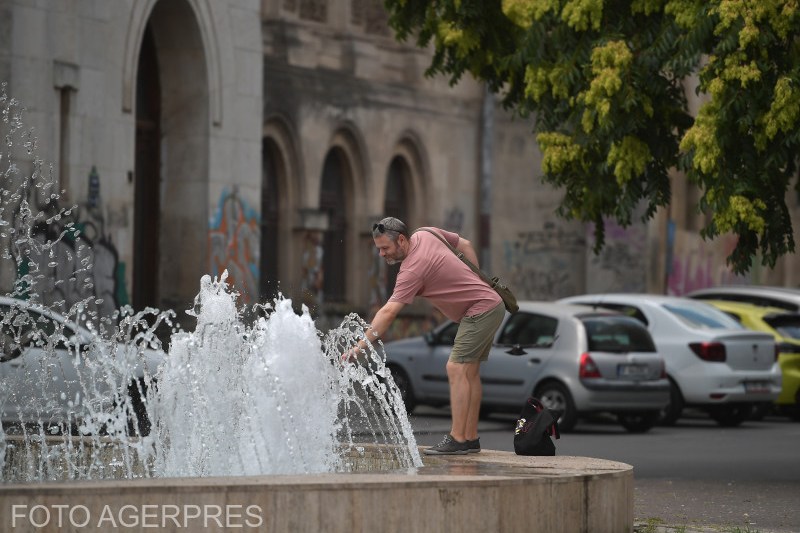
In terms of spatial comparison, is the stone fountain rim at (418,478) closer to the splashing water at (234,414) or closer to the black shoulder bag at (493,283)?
the splashing water at (234,414)

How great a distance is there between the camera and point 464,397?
11117mm

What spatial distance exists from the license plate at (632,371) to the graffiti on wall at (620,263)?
56.4 feet

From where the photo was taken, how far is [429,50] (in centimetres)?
3572

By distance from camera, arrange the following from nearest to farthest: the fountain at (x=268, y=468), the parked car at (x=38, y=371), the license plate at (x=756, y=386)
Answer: the fountain at (x=268, y=468) → the parked car at (x=38, y=371) → the license plate at (x=756, y=386)

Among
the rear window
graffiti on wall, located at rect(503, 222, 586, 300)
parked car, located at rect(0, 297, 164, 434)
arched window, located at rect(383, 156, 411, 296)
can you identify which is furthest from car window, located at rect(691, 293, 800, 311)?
graffiti on wall, located at rect(503, 222, 586, 300)

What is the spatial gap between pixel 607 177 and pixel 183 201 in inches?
365

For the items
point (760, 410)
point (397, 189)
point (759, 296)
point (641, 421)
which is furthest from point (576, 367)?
point (397, 189)

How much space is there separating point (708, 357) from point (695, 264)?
1974cm

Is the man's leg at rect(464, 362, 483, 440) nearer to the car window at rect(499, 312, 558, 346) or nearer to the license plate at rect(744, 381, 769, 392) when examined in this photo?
the car window at rect(499, 312, 558, 346)

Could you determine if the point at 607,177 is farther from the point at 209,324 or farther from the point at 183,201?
the point at 183,201

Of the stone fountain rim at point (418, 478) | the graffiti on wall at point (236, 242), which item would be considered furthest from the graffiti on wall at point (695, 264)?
the stone fountain rim at point (418, 478)

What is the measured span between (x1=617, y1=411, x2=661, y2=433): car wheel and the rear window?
0.83m

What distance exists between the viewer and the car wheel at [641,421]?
817 inches

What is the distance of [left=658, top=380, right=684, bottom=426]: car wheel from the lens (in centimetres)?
2152
